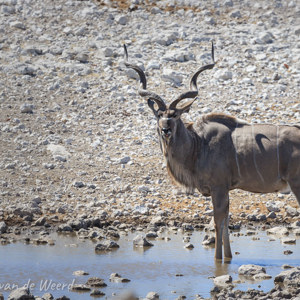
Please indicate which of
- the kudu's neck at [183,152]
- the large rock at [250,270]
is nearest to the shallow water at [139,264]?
the large rock at [250,270]

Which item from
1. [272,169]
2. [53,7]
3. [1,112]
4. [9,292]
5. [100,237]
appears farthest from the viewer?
[53,7]

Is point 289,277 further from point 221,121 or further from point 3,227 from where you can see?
point 3,227

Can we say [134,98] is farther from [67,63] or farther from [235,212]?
[235,212]

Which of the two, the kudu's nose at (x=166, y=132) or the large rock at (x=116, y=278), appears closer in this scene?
the large rock at (x=116, y=278)

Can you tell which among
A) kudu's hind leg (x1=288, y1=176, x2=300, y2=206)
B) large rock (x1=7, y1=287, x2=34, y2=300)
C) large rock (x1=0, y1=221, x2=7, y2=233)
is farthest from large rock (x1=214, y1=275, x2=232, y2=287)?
large rock (x1=0, y1=221, x2=7, y2=233)

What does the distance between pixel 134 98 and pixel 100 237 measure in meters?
6.92

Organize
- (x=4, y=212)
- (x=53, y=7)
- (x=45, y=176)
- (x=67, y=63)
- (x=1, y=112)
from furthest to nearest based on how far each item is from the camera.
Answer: (x=53, y=7) < (x=67, y=63) < (x=1, y=112) < (x=45, y=176) < (x=4, y=212)

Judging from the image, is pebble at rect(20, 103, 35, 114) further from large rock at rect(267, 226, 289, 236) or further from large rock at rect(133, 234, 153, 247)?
large rock at rect(267, 226, 289, 236)

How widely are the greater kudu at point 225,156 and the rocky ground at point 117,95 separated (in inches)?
80.9

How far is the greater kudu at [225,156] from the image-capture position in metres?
10.6

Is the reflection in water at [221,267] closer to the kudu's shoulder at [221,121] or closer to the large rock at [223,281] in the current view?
the large rock at [223,281]

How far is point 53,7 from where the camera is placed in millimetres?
23000

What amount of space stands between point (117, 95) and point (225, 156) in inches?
313

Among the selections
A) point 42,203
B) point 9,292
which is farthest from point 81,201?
point 9,292
